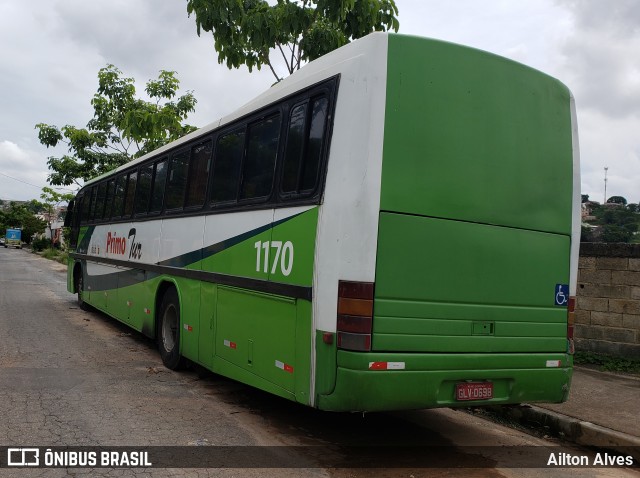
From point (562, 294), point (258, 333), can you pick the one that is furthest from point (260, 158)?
point (562, 294)

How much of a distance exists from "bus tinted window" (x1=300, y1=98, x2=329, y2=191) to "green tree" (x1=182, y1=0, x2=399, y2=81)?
3.66m

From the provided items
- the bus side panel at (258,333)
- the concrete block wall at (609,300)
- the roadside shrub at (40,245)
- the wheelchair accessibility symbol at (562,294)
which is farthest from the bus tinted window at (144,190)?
the roadside shrub at (40,245)

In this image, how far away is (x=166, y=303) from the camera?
802 cm

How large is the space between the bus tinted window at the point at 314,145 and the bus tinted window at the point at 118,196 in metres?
6.79

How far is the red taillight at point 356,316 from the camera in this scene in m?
4.16

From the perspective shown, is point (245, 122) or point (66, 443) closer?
point (66, 443)

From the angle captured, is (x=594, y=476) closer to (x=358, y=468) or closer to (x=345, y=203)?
(x=358, y=468)

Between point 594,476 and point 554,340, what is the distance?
45.0 inches

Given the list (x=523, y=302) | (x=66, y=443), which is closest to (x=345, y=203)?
(x=523, y=302)

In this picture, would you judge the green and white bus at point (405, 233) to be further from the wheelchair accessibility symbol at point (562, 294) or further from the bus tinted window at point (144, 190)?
the bus tinted window at point (144, 190)

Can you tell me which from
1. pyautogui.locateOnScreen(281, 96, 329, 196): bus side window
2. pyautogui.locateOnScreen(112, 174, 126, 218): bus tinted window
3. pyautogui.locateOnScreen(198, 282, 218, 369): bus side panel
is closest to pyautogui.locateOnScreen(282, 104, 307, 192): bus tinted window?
pyautogui.locateOnScreen(281, 96, 329, 196): bus side window

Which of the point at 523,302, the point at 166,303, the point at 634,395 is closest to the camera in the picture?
the point at 523,302

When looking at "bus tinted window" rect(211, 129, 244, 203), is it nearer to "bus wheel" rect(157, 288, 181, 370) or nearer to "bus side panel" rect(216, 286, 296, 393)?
"bus side panel" rect(216, 286, 296, 393)

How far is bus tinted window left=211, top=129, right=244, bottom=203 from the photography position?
6.05 metres
